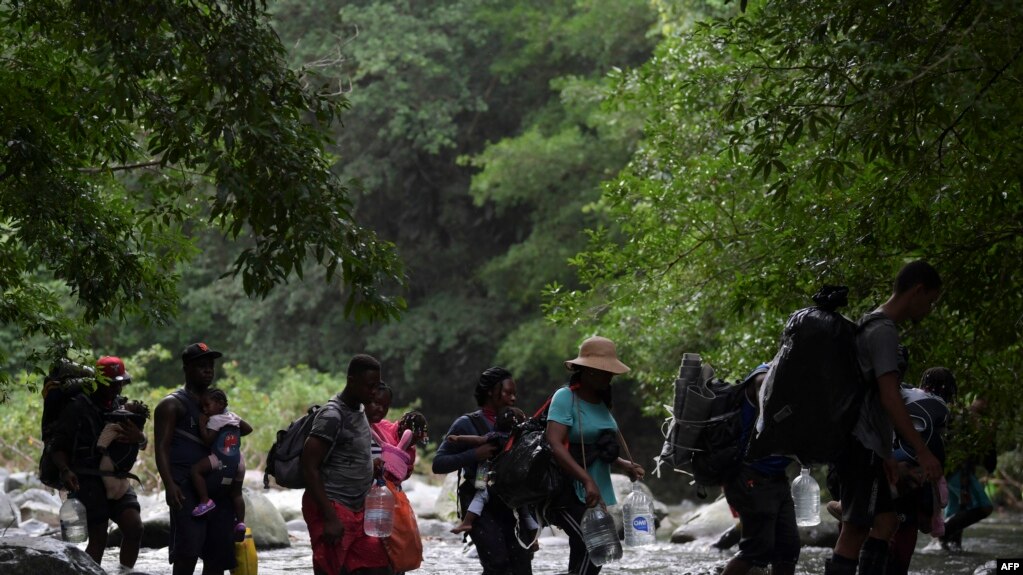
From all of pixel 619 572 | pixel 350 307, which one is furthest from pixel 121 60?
pixel 619 572

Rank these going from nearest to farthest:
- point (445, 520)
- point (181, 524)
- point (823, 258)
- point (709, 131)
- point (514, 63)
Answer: point (181, 524)
point (823, 258)
point (709, 131)
point (445, 520)
point (514, 63)

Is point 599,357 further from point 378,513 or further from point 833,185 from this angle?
point 833,185

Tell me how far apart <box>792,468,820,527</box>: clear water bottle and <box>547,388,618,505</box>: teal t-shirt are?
1.89m

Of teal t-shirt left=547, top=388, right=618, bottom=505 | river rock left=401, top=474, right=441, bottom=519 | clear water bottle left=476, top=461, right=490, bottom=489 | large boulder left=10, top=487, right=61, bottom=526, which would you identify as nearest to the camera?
teal t-shirt left=547, top=388, right=618, bottom=505

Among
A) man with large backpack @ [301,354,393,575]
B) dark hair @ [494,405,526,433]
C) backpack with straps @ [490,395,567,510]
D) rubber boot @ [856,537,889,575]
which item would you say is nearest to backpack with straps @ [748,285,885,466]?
rubber boot @ [856,537,889,575]

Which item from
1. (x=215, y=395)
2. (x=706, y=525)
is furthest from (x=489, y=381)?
(x=706, y=525)

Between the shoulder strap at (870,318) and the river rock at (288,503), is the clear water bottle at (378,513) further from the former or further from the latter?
the river rock at (288,503)

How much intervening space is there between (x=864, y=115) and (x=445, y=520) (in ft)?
41.6

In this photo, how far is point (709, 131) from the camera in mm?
13680

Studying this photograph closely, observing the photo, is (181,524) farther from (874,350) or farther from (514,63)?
(514,63)

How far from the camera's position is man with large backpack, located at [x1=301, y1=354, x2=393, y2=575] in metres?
7.19

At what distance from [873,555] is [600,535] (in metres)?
1.42

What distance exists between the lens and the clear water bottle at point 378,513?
7.43 m

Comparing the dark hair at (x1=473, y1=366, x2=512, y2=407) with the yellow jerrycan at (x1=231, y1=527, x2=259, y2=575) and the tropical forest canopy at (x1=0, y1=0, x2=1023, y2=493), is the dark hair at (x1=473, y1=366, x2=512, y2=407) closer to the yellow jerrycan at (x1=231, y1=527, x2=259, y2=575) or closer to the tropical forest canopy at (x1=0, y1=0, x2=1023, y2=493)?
the tropical forest canopy at (x1=0, y1=0, x2=1023, y2=493)
